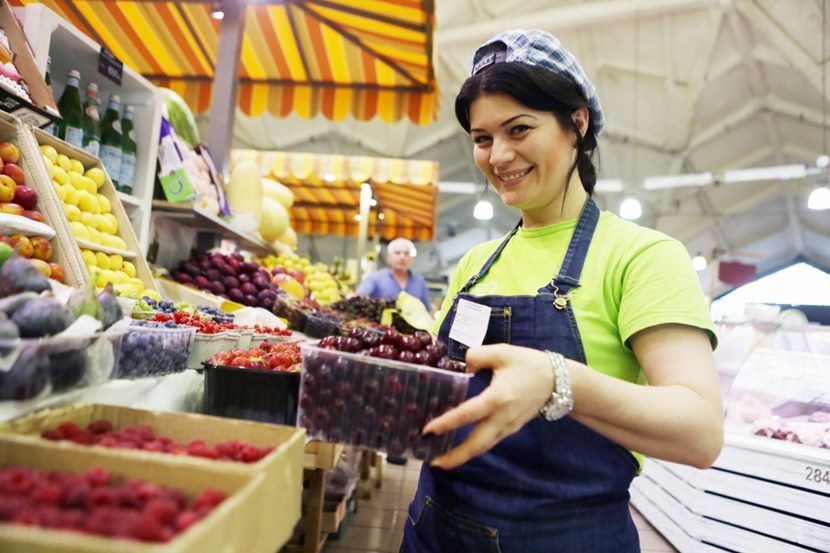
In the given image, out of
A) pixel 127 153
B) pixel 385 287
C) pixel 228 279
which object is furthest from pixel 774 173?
pixel 127 153

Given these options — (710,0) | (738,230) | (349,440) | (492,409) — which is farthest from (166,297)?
(738,230)

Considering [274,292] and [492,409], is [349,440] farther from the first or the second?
[274,292]

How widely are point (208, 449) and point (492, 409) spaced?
0.39m

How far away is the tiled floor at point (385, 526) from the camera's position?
9.73 feet

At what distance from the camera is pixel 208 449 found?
693 millimetres

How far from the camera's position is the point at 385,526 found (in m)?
3.28

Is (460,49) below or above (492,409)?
above

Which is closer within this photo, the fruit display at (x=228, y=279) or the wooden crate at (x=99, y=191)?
the wooden crate at (x=99, y=191)

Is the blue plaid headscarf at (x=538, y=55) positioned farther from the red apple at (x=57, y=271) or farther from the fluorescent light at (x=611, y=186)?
the fluorescent light at (x=611, y=186)

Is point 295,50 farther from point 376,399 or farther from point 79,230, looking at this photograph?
point 376,399

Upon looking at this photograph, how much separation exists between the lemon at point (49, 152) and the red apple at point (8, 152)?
161 millimetres

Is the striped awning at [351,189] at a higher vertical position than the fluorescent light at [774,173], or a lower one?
lower

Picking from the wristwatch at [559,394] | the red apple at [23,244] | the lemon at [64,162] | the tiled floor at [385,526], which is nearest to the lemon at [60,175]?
the lemon at [64,162]

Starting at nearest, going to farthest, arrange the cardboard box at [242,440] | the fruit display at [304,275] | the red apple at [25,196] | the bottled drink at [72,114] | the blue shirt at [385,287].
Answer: the cardboard box at [242,440], the red apple at [25,196], the bottled drink at [72,114], the fruit display at [304,275], the blue shirt at [385,287]
